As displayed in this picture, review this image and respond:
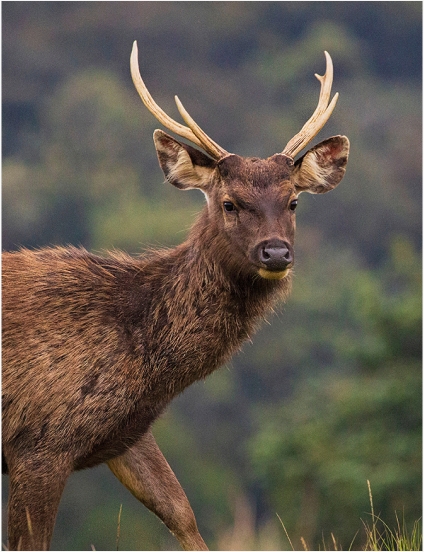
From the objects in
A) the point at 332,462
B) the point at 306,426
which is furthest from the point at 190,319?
the point at 306,426

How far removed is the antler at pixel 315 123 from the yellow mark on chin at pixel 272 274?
941 mm

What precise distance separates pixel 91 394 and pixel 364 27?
64.5m

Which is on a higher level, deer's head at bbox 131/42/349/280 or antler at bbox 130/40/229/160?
antler at bbox 130/40/229/160

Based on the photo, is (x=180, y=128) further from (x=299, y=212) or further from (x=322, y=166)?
(x=299, y=212)

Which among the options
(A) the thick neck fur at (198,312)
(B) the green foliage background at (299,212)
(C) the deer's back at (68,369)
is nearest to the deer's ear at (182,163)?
(A) the thick neck fur at (198,312)

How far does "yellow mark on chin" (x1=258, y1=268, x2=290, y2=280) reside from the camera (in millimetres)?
6881

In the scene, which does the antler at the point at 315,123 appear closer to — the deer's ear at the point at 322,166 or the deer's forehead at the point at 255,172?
the deer's ear at the point at 322,166

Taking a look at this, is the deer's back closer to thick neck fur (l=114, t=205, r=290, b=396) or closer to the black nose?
thick neck fur (l=114, t=205, r=290, b=396)

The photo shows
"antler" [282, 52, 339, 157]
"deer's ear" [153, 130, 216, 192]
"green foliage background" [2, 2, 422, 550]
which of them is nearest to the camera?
"deer's ear" [153, 130, 216, 192]

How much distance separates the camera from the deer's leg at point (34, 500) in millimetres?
6695

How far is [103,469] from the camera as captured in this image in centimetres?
4256

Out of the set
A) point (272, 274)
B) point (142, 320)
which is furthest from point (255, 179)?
point (142, 320)

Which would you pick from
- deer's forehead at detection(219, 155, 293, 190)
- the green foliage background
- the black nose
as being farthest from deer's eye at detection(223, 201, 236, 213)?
the green foliage background

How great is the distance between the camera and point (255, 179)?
23.6 ft
